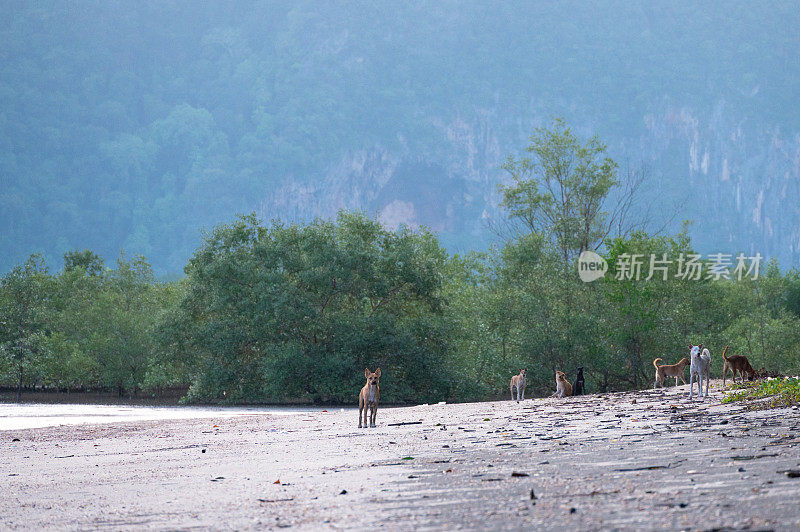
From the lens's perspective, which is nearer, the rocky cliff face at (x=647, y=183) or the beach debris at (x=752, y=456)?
the beach debris at (x=752, y=456)

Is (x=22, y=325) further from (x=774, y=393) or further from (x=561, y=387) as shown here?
(x=774, y=393)

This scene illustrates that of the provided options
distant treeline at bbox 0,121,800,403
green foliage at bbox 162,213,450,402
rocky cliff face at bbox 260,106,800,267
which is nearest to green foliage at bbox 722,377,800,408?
distant treeline at bbox 0,121,800,403

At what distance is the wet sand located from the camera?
636 cm

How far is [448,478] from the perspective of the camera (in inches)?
348

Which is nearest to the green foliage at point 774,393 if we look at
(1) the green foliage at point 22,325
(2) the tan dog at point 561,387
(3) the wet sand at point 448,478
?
(3) the wet sand at point 448,478

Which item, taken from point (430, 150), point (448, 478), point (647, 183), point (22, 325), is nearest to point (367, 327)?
point (22, 325)

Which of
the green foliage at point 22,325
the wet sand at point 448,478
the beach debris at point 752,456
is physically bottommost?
the wet sand at point 448,478

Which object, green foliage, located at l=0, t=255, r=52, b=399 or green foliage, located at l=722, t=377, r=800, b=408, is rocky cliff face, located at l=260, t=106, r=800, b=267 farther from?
green foliage, located at l=722, t=377, r=800, b=408

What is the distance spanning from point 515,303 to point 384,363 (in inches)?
355

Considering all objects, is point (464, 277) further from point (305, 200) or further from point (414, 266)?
point (305, 200)

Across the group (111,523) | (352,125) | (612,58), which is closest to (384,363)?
(111,523)

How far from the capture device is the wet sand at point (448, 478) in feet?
20.9

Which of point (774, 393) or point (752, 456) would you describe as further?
point (774, 393)

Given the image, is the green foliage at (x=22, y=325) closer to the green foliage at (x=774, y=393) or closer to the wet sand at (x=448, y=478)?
the wet sand at (x=448, y=478)
